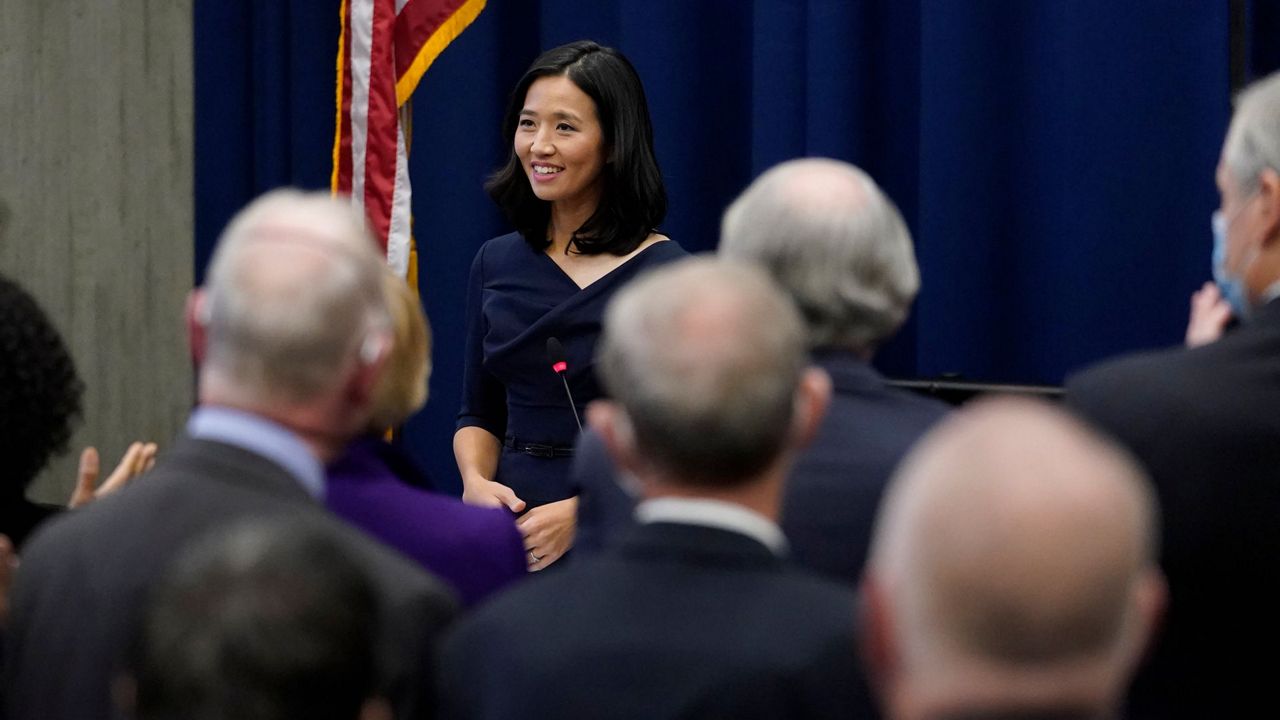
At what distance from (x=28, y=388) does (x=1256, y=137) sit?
148 centimetres

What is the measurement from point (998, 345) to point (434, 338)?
71.0 inches

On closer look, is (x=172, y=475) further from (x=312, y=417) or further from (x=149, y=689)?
(x=149, y=689)

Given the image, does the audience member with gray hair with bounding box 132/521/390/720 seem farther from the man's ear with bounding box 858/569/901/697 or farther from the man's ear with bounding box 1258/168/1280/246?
the man's ear with bounding box 1258/168/1280/246

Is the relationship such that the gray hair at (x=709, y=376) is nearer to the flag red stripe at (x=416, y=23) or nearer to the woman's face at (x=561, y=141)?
the woman's face at (x=561, y=141)

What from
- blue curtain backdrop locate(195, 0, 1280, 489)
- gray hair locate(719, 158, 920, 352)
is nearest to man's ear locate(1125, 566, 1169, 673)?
gray hair locate(719, 158, 920, 352)

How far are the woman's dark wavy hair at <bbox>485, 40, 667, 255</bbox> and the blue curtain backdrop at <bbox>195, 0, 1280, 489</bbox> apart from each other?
785mm

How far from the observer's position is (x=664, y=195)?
342cm

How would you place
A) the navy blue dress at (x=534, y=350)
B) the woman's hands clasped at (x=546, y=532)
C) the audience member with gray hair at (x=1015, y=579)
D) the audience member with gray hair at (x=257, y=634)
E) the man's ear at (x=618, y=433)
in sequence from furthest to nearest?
the navy blue dress at (x=534, y=350)
the woman's hands clasped at (x=546, y=532)
the man's ear at (x=618, y=433)
the audience member with gray hair at (x=257, y=634)
the audience member with gray hair at (x=1015, y=579)

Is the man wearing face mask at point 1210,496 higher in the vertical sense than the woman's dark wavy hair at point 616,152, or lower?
lower

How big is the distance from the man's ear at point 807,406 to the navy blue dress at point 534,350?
1726mm

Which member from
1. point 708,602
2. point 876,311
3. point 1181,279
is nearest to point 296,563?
point 708,602

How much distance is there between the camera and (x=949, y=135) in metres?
3.88

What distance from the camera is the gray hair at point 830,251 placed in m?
1.94

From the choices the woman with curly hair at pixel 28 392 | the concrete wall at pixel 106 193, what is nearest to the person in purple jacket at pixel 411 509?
the woman with curly hair at pixel 28 392
